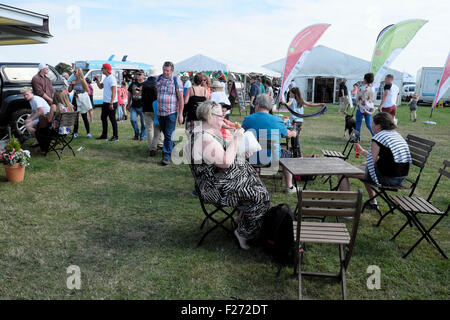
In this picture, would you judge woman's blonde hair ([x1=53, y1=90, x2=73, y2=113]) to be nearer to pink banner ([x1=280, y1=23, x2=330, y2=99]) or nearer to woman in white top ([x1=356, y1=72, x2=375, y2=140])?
pink banner ([x1=280, y1=23, x2=330, y2=99])

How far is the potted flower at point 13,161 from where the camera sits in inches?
198

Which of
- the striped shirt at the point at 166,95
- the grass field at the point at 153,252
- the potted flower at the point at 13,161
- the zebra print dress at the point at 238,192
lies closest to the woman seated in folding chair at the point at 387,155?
the grass field at the point at 153,252

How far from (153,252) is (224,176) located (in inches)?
40.4

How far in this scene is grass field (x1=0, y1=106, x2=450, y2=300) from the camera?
2668 mm

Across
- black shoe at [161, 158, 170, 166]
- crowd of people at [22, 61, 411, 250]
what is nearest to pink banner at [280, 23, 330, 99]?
crowd of people at [22, 61, 411, 250]

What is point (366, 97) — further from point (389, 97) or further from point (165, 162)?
point (165, 162)

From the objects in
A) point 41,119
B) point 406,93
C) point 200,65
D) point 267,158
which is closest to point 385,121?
point 267,158

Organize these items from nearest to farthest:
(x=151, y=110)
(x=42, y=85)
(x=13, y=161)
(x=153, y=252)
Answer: (x=153, y=252), (x=13, y=161), (x=151, y=110), (x=42, y=85)

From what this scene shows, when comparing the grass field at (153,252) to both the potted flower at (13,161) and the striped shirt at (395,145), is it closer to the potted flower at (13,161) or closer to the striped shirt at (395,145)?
the potted flower at (13,161)

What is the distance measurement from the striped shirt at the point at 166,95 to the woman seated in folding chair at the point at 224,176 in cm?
298

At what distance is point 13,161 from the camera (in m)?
5.05

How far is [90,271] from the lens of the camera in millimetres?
2889

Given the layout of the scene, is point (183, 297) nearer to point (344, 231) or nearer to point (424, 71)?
point (344, 231)
